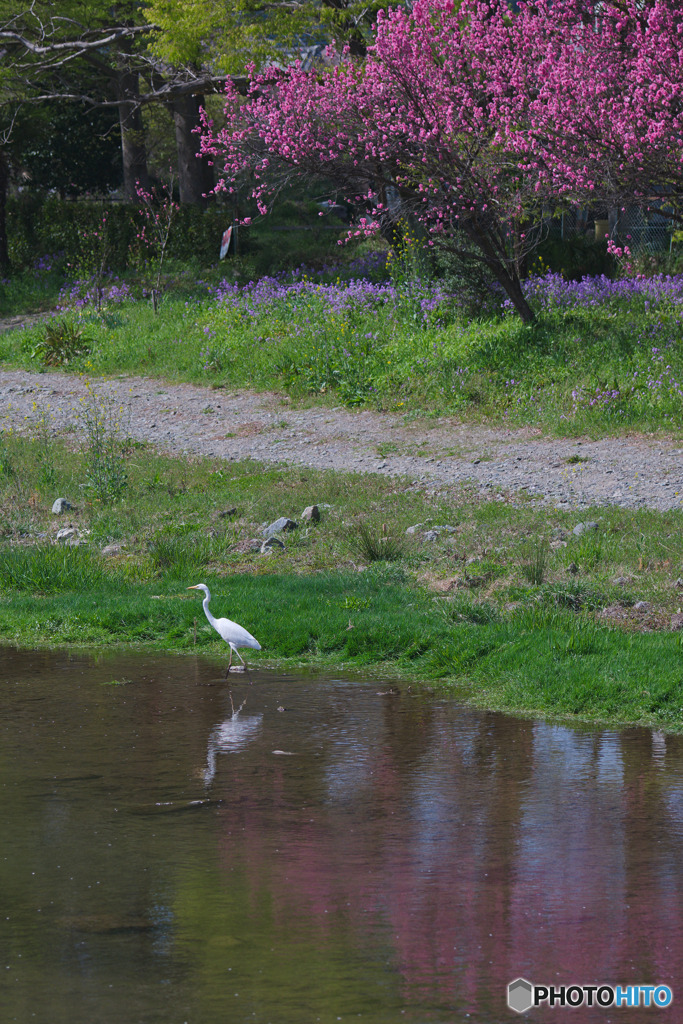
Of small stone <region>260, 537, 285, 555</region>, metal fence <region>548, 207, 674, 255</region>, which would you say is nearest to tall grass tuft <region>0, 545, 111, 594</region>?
small stone <region>260, 537, 285, 555</region>

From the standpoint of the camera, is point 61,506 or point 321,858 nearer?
point 321,858

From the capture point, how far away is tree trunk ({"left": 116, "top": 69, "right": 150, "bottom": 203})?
29.0 metres

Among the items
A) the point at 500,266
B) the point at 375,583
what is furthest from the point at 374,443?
the point at 375,583

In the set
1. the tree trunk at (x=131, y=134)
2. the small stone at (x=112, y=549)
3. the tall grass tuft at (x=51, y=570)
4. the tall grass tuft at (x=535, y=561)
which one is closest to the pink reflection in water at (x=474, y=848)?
the tall grass tuft at (x=535, y=561)

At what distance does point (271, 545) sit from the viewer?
11.9 meters

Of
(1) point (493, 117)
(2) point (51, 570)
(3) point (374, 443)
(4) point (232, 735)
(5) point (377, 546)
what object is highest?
(1) point (493, 117)

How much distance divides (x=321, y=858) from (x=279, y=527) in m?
6.73

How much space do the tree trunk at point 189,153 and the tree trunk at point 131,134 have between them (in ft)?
3.42

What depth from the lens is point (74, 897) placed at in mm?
5324

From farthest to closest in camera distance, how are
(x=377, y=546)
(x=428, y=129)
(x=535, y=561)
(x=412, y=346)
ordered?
(x=412, y=346), (x=428, y=129), (x=377, y=546), (x=535, y=561)

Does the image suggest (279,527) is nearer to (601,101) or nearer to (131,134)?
(601,101)

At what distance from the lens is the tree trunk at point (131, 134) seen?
29000mm

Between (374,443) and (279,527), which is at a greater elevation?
(374,443)

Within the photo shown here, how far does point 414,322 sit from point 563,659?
11.7 meters
